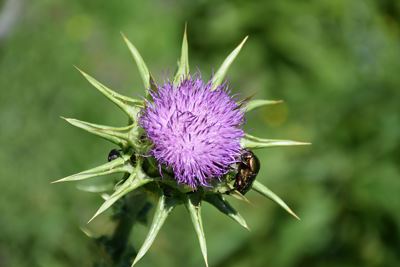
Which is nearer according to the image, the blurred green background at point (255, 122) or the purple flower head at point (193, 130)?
the purple flower head at point (193, 130)

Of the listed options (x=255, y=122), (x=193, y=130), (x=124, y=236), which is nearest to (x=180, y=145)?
(x=193, y=130)

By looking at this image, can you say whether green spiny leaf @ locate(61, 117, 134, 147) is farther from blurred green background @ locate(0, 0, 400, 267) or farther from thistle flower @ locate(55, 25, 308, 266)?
blurred green background @ locate(0, 0, 400, 267)

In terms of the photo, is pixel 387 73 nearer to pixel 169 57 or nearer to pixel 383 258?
pixel 383 258

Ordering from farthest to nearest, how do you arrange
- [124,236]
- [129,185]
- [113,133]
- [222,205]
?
1. [124,236]
2. [222,205]
3. [113,133]
4. [129,185]

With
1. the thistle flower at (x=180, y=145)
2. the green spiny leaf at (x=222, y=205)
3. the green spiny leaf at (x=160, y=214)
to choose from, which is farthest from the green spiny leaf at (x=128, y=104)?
the green spiny leaf at (x=222, y=205)

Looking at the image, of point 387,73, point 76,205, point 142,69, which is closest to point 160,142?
point 142,69

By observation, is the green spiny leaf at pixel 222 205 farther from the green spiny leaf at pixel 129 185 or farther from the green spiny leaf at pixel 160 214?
the green spiny leaf at pixel 129 185

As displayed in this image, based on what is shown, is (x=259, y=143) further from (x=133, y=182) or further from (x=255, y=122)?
(x=255, y=122)
